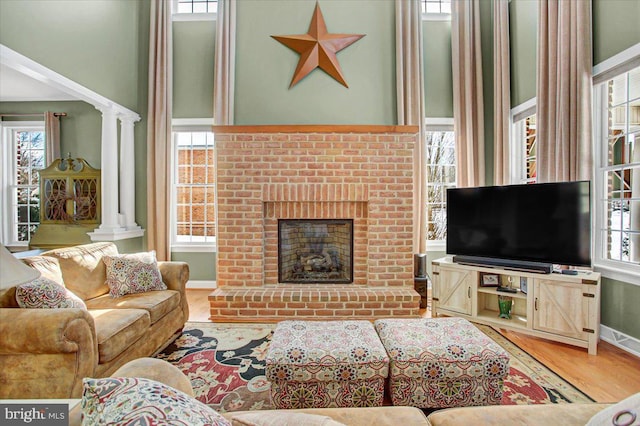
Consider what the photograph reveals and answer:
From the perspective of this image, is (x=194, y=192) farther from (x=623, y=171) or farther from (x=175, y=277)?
(x=623, y=171)

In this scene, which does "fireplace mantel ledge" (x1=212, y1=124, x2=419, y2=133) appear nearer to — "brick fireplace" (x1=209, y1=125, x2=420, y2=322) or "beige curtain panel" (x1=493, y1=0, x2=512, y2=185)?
"brick fireplace" (x1=209, y1=125, x2=420, y2=322)

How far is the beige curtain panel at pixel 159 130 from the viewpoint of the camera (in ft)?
14.6

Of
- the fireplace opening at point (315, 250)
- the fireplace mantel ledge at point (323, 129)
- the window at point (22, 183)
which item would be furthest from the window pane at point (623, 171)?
the window at point (22, 183)

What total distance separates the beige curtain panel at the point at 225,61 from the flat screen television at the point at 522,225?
300 centimetres

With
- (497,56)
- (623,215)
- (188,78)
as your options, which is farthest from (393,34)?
(623,215)

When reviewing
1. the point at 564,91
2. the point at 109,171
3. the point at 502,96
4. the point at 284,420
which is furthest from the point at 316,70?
the point at 284,420

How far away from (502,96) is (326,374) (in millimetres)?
4031

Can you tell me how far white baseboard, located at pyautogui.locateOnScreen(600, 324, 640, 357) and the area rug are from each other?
822 millimetres

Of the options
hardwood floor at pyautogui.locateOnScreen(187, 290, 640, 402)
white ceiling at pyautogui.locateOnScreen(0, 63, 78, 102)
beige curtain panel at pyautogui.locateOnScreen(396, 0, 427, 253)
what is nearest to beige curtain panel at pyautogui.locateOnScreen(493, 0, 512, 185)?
beige curtain panel at pyautogui.locateOnScreen(396, 0, 427, 253)

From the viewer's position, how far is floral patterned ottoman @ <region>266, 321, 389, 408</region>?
1782mm

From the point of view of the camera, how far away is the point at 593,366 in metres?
2.45

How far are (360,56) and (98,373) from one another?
4327 millimetres

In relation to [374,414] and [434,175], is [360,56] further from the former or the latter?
[374,414]

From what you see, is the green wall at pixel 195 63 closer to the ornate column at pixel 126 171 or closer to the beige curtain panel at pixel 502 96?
the ornate column at pixel 126 171
